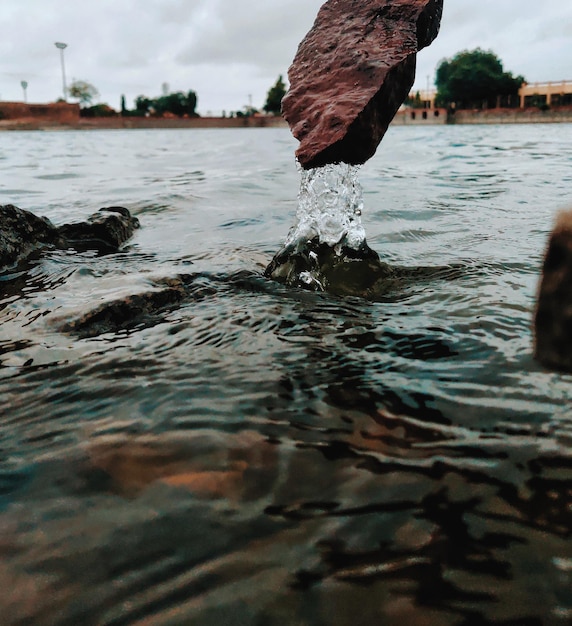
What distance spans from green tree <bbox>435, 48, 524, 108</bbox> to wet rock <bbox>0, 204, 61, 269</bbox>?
79.9 meters

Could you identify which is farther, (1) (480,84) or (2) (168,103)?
(2) (168,103)

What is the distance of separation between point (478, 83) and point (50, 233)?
270 feet

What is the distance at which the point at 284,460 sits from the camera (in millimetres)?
1664

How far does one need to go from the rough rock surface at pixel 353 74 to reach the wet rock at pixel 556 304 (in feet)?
7.80

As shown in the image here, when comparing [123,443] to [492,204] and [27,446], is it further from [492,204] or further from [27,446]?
[492,204]

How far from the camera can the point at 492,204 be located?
691 centimetres

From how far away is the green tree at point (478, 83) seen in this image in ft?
246

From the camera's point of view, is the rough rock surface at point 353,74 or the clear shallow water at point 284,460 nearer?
the clear shallow water at point 284,460

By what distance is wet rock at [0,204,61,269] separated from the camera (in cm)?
429

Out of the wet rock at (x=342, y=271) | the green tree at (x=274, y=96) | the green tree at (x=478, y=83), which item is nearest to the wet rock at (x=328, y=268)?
the wet rock at (x=342, y=271)

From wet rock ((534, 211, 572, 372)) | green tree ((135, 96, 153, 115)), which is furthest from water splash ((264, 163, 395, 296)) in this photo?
green tree ((135, 96, 153, 115))

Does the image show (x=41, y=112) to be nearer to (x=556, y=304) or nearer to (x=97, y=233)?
(x=97, y=233)

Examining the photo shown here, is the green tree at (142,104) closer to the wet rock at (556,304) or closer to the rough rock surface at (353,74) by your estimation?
the rough rock surface at (353,74)

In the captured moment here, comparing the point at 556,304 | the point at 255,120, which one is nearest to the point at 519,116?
the point at 255,120
